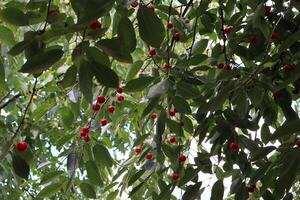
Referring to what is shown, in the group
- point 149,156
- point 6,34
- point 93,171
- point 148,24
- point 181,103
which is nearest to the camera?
point 148,24

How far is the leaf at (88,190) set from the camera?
4.58 feet

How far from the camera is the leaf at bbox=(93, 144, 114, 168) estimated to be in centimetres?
136

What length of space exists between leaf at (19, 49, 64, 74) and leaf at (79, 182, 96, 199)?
610mm

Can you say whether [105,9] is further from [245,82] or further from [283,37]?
[283,37]

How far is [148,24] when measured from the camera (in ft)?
2.84

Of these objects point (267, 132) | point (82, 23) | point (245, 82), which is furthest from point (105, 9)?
point (267, 132)

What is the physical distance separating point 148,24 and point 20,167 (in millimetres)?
467

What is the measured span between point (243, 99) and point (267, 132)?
33 cm

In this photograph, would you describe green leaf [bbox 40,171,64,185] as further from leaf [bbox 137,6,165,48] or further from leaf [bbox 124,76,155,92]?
leaf [bbox 137,6,165,48]

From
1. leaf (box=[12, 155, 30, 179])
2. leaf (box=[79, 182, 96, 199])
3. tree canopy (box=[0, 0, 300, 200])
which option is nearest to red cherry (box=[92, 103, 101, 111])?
tree canopy (box=[0, 0, 300, 200])

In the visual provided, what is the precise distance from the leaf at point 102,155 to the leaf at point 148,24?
557 mm

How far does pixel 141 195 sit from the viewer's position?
64.4 inches

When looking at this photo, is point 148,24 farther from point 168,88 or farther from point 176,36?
point 176,36

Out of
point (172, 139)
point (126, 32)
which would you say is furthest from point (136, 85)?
point (172, 139)
